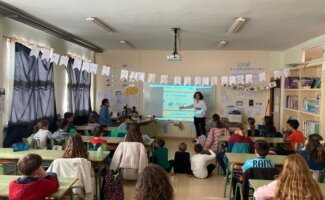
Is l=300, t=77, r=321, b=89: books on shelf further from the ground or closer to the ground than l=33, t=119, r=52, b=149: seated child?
further from the ground

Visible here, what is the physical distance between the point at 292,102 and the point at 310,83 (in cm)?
125

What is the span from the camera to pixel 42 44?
6.25 meters

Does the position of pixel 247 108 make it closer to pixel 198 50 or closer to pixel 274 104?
pixel 274 104

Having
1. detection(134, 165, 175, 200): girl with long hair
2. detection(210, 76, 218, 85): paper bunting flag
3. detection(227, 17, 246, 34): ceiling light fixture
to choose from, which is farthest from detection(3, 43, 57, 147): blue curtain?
detection(210, 76, 218, 85): paper bunting flag

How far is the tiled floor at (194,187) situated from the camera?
4.39m

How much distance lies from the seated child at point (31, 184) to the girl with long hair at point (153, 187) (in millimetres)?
1002

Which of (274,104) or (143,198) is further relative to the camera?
(274,104)

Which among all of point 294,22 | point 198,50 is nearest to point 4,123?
point 294,22

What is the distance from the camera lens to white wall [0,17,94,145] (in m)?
4.95

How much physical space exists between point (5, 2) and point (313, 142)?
180 inches

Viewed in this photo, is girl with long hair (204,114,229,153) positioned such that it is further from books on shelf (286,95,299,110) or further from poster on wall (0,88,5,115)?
poster on wall (0,88,5,115)

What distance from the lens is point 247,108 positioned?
29.9 feet

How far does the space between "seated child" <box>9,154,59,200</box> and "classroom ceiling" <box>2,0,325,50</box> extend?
98.6 inches

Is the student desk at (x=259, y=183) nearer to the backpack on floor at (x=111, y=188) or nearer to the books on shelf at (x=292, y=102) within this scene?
the backpack on floor at (x=111, y=188)
